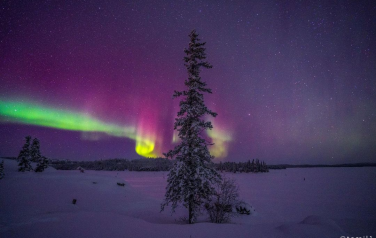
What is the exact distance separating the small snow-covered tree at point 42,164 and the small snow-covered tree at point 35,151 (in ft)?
2.70

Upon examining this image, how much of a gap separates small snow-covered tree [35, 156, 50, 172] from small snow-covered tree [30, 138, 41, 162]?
82 cm

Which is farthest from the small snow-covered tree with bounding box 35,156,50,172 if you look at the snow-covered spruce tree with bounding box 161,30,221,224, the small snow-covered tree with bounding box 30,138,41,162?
the snow-covered spruce tree with bounding box 161,30,221,224

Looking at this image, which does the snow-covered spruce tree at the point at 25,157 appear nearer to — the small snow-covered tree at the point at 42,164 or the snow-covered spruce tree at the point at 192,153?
the small snow-covered tree at the point at 42,164

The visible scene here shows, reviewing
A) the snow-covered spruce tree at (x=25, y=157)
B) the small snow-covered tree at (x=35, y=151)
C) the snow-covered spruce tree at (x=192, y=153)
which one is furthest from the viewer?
the small snow-covered tree at (x=35, y=151)

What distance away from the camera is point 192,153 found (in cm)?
1620

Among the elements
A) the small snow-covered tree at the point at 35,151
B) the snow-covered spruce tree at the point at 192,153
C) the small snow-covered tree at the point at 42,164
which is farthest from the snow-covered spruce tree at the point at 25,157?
the snow-covered spruce tree at the point at 192,153

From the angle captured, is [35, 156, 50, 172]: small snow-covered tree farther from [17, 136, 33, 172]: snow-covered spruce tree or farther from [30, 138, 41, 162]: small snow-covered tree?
[17, 136, 33, 172]: snow-covered spruce tree

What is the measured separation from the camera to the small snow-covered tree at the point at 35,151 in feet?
166

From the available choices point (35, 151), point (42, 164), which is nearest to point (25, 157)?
point (35, 151)

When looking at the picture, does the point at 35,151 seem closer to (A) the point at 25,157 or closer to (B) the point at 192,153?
(A) the point at 25,157

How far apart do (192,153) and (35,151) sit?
57188 millimetres

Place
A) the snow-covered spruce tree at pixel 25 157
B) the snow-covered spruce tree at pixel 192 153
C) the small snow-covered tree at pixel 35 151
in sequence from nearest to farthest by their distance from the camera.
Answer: the snow-covered spruce tree at pixel 192 153
the snow-covered spruce tree at pixel 25 157
the small snow-covered tree at pixel 35 151

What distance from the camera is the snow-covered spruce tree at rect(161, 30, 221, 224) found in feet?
51.4

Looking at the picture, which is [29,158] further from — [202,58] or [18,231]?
[202,58]
